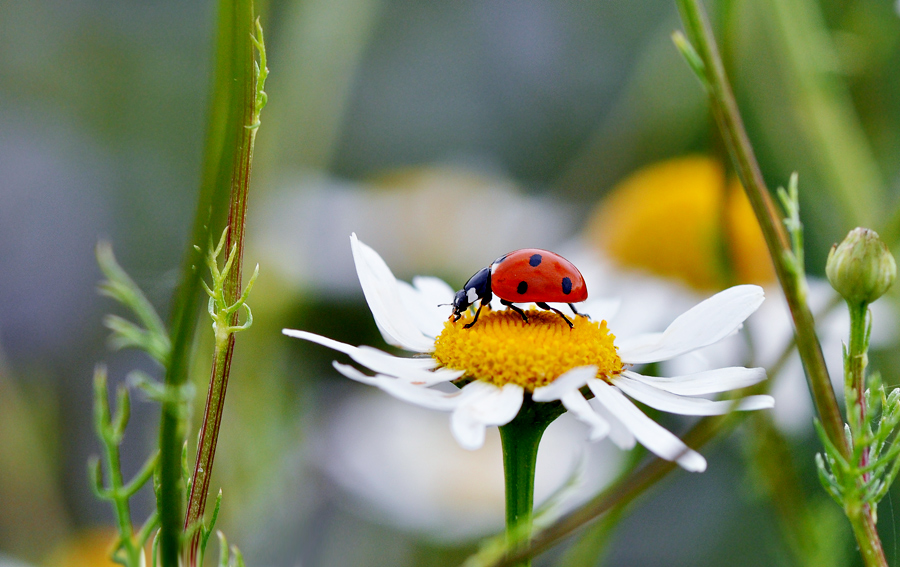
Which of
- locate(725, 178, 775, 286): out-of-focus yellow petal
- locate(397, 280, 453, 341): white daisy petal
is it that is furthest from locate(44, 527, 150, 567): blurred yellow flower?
locate(725, 178, 775, 286): out-of-focus yellow petal

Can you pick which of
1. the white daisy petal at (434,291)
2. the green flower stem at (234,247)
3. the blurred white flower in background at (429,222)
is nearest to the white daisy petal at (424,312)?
the white daisy petal at (434,291)

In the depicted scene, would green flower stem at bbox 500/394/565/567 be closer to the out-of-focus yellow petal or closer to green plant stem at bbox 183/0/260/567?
green plant stem at bbox 183/0/260/567

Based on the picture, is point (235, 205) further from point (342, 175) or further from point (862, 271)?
point (342, 175)

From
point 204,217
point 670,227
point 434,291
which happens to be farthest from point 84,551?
point 670,227

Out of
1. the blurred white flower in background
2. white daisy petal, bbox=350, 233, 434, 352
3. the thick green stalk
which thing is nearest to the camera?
the thick green stalk

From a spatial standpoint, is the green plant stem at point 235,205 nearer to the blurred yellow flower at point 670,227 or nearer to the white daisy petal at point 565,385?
the white daisy petal at point 565,385

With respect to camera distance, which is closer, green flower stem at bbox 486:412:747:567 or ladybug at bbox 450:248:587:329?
green flower stem at bbox 486:412:747:567

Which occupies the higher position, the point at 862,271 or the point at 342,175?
the point at 862,271
